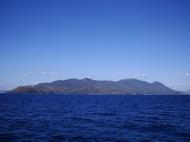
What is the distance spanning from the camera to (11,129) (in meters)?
31.6

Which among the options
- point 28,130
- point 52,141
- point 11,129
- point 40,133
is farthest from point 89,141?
point 11,129

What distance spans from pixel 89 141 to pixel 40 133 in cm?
709

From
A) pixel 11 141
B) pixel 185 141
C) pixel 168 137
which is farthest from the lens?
pixel 168 137

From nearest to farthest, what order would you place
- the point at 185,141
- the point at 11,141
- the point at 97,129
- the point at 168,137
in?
the point at 11,141 → the point at 185,141 → the point at 168,137 → the point at 97,129

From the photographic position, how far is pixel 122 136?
29.0m

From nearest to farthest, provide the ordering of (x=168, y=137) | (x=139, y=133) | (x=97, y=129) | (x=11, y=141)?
1. (x=11, y=141)
2. (x=168, y=137)
3. (x=139, y=133)
4. (x=97, y=129)

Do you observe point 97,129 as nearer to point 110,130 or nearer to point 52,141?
point 110,130

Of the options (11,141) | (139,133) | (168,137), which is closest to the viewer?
(11,141)

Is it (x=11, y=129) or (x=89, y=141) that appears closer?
(x=89, y=141)

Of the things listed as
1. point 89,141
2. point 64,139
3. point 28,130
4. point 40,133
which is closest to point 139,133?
point 89,141

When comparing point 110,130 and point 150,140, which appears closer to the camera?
point 150,140

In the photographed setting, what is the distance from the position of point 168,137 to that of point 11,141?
60.5ft

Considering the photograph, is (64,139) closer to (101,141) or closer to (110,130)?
(101,141)

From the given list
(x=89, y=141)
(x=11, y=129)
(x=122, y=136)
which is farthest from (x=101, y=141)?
(x=11, y=129)
